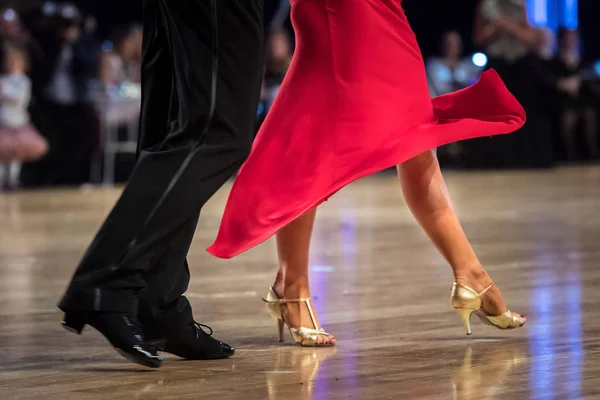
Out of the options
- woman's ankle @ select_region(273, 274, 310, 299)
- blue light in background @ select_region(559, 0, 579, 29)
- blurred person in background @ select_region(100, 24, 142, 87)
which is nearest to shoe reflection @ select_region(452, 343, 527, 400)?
woman's ankle @ select_region(273, 274, 310, 299)

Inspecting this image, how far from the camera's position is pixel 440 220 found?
2.46 metres

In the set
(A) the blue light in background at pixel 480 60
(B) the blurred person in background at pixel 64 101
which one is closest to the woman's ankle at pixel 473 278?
(B) the blurred person in background at pixel 64 101

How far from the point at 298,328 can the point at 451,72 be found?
7.95 m

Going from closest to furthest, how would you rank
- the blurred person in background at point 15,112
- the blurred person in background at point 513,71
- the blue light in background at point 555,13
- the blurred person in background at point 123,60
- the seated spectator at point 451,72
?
the blurred person in background at point 15,112
the blurred person in background at point 123,60
the blurred person in background at point 513,71
the seated spectator at point 451,72
the blue light in background at point 555,13

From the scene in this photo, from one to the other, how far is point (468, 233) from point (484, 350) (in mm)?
2491

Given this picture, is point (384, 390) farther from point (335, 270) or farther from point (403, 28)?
point (335, 270)

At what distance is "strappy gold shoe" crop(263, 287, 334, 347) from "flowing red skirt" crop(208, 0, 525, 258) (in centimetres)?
19

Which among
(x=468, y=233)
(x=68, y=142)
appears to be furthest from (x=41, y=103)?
(x=468, y=233)

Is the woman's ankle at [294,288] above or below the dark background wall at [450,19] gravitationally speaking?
below

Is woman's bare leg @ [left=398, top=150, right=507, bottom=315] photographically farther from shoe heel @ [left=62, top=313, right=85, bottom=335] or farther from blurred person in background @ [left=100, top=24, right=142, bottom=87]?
blurred person in background @ [left=100, top=24, right=142, bottom=87]

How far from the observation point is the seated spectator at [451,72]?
10.1m

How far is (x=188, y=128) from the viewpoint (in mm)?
2062

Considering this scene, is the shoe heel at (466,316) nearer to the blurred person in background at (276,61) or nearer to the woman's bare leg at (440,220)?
the woman's bare leg at (440,220)

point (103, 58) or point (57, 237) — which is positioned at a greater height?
point (103, 58)
